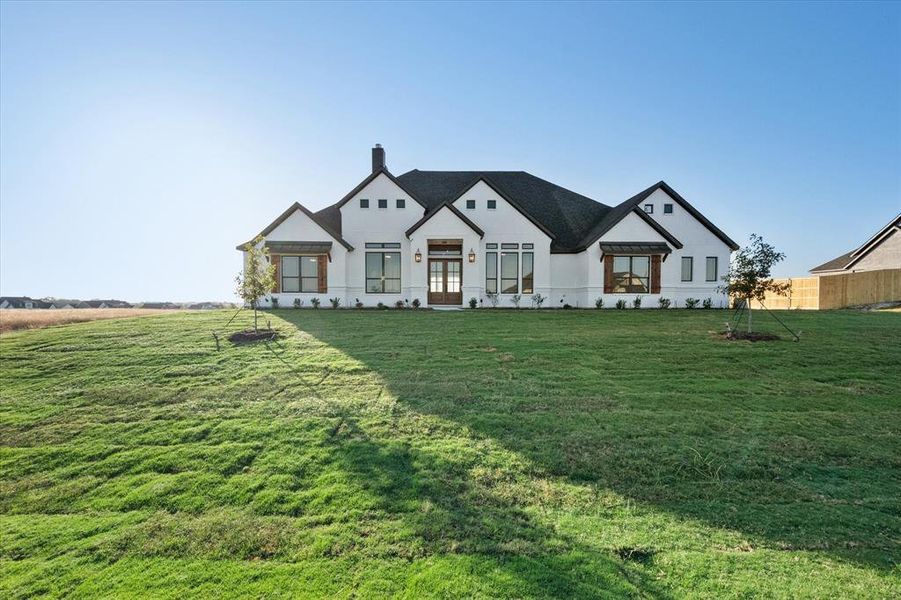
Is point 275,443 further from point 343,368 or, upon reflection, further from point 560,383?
point 560,383

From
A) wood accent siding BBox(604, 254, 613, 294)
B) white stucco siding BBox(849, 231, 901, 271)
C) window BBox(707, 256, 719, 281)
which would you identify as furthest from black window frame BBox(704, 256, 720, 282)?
white stucco siding BBox(849, 231, 901, 271)

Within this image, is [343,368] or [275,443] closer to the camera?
[275,443]

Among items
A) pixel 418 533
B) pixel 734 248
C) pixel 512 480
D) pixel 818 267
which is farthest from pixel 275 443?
pixel 818 267

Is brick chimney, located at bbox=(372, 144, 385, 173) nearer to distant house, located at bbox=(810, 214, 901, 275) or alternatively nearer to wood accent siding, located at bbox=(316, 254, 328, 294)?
wood accent siding, located at bbox=(316, 254, 328, 294)

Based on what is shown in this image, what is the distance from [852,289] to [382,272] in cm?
2805

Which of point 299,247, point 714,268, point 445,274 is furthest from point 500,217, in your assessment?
point 714,268

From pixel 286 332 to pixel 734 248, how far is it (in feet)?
74.6

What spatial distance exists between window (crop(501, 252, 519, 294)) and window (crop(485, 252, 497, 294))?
1.24ft

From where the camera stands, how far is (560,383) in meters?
7.88

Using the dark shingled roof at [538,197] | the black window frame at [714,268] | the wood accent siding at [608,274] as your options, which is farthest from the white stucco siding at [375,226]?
the black window frame at [714,268]

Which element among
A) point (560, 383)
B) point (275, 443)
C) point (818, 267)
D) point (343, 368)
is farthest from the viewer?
point (818, 267)

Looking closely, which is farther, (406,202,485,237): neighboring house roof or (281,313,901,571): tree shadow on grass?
(406,202,485,237): neighboring house roof

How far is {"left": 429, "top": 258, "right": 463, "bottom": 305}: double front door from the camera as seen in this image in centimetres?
2131

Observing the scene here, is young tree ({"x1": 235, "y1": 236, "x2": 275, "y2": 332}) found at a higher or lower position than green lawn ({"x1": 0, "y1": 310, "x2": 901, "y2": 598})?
higher
